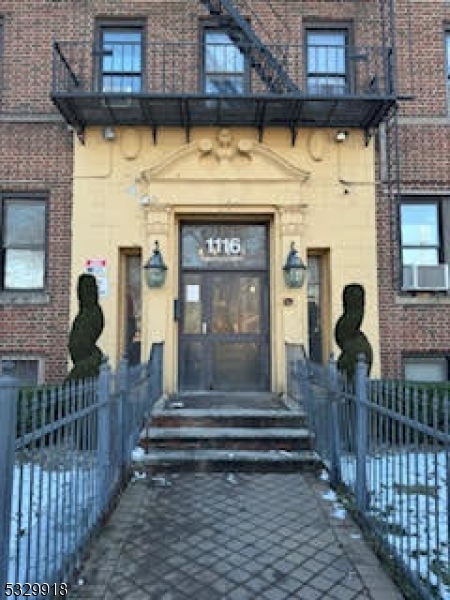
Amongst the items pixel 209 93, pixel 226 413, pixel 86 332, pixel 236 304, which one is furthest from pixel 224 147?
pixel 226 413

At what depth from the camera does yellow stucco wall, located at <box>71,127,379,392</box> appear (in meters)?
8.98

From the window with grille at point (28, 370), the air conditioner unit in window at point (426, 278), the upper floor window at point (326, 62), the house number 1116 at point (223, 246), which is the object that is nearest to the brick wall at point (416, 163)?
the air conditioner unit in window at point (426, 278)

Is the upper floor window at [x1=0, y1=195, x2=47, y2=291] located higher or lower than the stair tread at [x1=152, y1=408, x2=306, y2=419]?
higher

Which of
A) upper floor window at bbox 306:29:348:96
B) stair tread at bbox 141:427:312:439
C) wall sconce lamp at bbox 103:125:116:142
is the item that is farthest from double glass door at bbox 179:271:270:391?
upper floor window at bbox 306:29:348:96

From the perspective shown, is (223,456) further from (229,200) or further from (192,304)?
(229,200)

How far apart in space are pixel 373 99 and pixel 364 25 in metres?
2.46

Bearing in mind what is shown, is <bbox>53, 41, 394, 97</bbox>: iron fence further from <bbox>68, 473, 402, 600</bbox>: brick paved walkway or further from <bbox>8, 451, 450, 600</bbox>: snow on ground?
<bbox>8, 451, 450, 600</bbox>: snow on ground

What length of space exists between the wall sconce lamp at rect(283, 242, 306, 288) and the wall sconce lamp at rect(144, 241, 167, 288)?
228 centimetres

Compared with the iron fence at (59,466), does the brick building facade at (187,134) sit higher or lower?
higher

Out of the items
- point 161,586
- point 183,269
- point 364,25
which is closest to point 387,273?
point 183,269

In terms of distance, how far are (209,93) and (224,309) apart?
4011 mm

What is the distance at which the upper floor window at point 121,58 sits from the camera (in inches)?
A: 376

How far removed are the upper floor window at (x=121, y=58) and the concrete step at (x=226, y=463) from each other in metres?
7.26

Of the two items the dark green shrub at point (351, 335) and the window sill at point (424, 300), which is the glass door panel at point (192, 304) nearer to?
the dark green shrub at point (351, 335)
